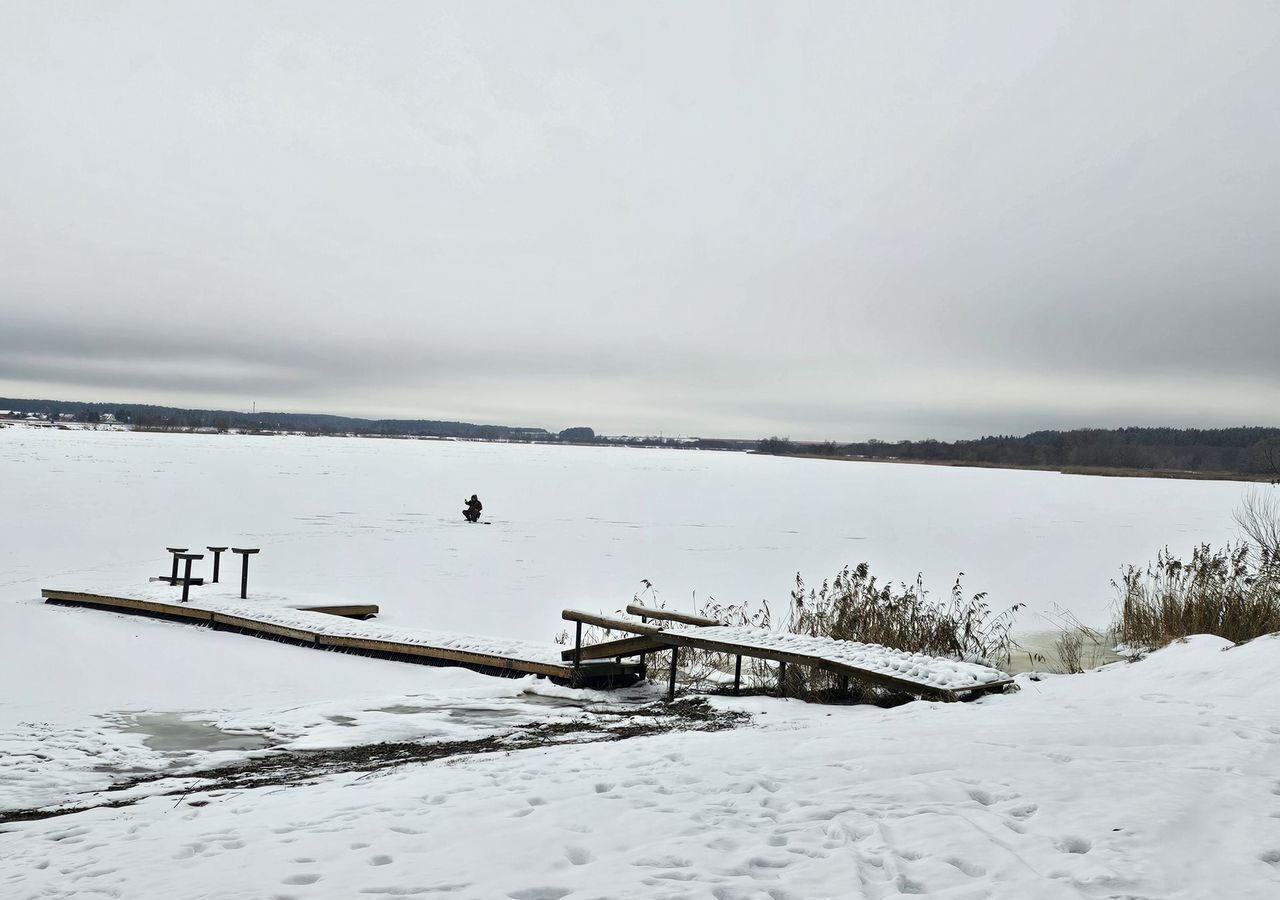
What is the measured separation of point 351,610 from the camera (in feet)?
47.3

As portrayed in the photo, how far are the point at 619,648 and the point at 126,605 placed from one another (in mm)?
9113

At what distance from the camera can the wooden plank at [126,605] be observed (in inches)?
540

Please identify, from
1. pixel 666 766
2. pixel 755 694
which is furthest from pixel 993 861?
pixel 755 694

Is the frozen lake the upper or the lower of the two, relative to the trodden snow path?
lower

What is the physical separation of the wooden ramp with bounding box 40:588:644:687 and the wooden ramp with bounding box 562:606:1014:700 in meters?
0.31

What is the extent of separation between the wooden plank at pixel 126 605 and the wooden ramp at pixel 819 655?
22.1 feet

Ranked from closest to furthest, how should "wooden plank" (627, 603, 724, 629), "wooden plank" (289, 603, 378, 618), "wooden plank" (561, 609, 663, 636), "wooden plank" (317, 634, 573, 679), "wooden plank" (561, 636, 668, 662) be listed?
"wooden plank" (561, 609, 663, 636) → "wooden plank" (561, 636, 668, 662) → "wooden plank" (317, 634, 573, 679) → "wooden plank" (627, 603, 724, 629) → "wooden plank" (289, 603, 378, 618)

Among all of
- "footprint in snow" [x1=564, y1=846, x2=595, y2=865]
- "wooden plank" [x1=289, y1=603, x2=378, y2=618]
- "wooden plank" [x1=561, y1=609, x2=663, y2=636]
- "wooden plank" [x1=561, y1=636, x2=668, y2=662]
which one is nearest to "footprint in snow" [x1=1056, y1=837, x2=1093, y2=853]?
"footprint in snow" [x1=564, y1=846, x2=595, y2=865]

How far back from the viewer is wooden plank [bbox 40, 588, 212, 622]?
1371 cm

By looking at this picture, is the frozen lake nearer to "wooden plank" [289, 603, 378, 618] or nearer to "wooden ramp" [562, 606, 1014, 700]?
"wooden plank" [289, 603, 378, 618]

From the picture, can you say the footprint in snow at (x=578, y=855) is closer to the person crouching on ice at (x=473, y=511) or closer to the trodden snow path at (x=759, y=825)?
the trodden snow path at (x=759, y=825)

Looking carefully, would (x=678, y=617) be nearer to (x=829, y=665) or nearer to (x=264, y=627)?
(x=829, y=665)

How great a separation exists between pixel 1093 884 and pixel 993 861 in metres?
0.40

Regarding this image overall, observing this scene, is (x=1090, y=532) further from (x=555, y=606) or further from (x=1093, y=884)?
(x=1093, y=884)
